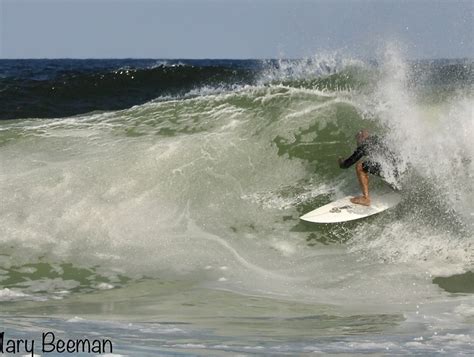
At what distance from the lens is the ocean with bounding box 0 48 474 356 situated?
21.2 ft

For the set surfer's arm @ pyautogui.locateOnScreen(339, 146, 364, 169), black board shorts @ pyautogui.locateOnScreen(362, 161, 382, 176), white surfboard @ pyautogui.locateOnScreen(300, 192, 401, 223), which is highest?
surfer's arm @ pyautogui.locateOnScreen(339, 146, 364, 169)

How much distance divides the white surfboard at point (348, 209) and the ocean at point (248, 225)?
0.13 m

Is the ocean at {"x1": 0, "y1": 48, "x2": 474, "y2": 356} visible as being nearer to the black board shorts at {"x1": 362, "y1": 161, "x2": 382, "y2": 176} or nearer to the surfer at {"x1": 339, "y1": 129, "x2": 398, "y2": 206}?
the surfer at {"x1": 339, "y1": 129, "x2": 398, "y2": 206}

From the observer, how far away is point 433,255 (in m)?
8.84

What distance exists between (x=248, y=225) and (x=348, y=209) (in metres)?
1.28

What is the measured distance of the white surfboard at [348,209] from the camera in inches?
381

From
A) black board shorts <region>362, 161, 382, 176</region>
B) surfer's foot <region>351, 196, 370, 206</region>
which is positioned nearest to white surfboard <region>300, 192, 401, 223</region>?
surfer's foot <region>351, 196, 370, 206</region>

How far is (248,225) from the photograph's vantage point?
1003 centimetres

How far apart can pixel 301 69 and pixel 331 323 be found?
9.88m

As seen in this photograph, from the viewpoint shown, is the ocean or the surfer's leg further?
the surfer's leg

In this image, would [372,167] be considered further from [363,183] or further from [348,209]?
[348,209]

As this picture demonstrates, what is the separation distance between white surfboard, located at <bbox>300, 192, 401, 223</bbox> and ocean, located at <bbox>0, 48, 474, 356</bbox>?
0.13 metres

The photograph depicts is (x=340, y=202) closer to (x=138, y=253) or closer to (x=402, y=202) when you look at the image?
(x=402, y=202)

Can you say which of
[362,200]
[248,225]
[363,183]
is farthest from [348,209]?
[248,225]
